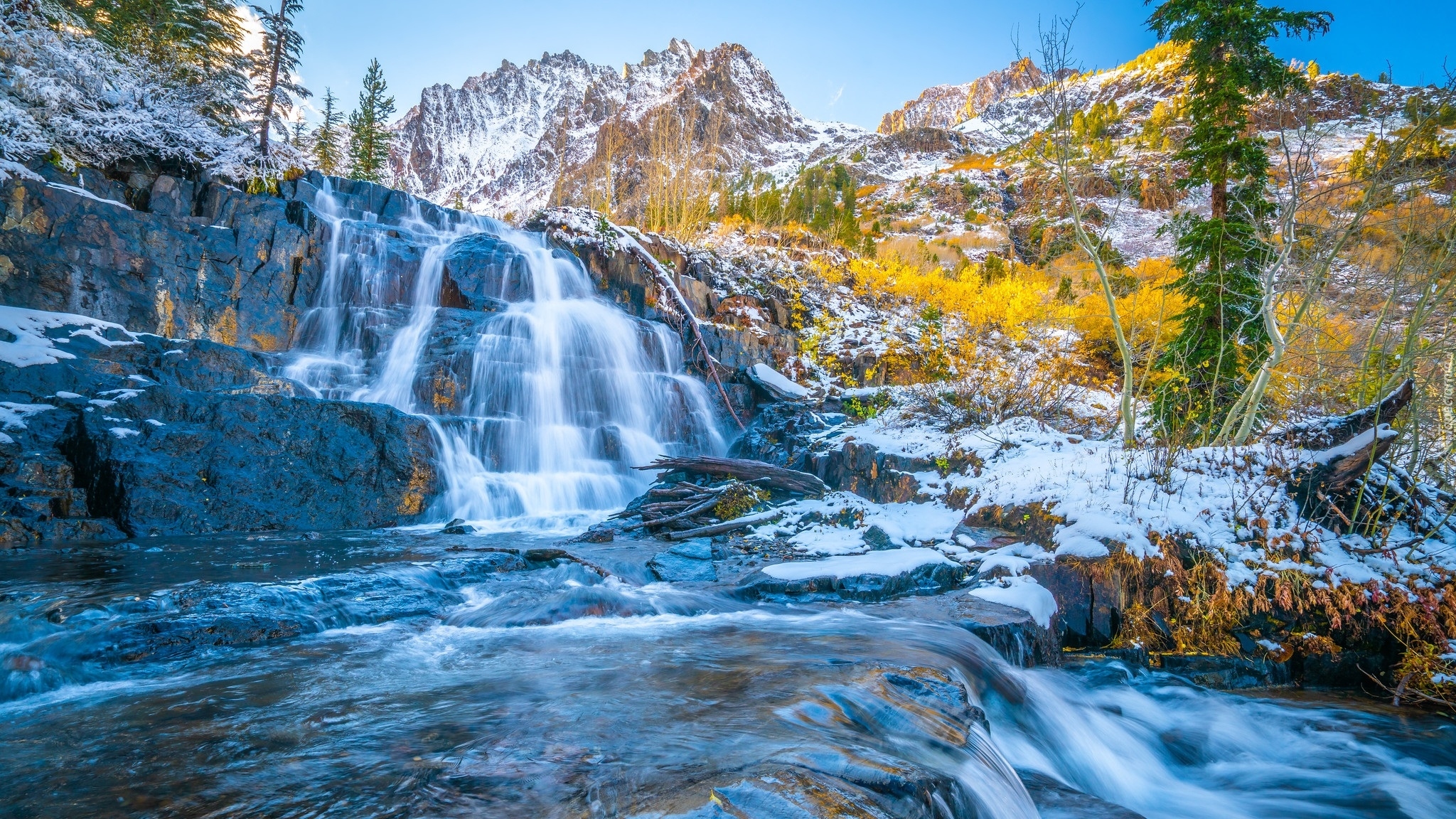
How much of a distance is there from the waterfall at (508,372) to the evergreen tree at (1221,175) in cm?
914

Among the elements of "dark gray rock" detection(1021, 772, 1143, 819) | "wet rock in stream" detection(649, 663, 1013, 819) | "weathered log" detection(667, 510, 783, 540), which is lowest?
"dark gray rock" detection(1021, 772, 1143, 819)

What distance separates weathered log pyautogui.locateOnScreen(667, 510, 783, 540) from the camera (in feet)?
25.9

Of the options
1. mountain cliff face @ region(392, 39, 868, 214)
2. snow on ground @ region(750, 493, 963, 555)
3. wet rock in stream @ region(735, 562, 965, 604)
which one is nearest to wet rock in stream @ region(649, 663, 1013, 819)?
wet rock in stream @ region(735, 562, 965, 604)

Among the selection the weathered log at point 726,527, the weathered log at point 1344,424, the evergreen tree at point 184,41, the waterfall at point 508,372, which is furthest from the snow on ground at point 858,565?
the evergreen tree at point 184,41

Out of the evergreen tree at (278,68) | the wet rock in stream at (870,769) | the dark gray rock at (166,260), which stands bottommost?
the wet rock in stream at (870,769)

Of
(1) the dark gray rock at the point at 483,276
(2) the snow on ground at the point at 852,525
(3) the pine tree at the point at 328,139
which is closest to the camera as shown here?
(2) the snow on ground at the point at 852,525

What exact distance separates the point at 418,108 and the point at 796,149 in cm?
8992

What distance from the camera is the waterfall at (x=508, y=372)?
404 inches

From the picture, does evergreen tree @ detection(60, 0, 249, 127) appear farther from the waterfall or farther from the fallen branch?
the fallen branch

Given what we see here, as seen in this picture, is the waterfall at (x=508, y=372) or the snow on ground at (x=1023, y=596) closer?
the snow on ground at (x=1023, y=596)

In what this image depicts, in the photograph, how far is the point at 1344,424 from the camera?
5.68m

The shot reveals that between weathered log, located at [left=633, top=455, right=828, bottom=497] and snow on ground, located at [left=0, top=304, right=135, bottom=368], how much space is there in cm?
769

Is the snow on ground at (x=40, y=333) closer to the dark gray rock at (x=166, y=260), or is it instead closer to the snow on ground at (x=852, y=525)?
the dark gray rock at (x=166, y=260)

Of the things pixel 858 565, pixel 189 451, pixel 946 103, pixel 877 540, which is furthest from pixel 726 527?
pixel 946 103
